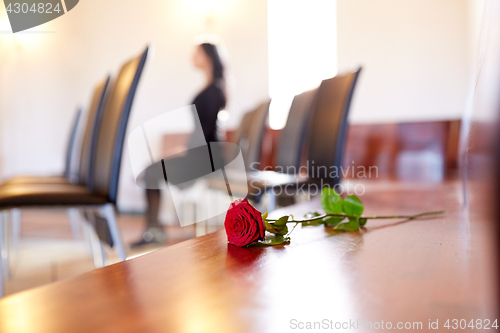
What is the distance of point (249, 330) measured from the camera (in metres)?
0.19

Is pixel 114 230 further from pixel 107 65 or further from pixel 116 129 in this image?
pixel 107 65

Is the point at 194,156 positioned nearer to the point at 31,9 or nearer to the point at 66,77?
the point at 66,77

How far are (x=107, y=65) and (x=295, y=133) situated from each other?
3.17m

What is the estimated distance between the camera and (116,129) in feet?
4.03

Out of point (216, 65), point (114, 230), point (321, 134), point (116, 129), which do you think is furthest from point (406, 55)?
point (114, 230)

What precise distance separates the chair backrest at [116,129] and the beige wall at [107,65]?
2710 millimetres

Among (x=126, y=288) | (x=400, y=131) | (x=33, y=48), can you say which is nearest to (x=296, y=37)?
(x=400, y=131)

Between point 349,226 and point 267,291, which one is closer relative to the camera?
point 267,291

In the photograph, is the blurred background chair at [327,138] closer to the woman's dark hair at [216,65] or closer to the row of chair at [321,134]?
the row of chair at [321,134]

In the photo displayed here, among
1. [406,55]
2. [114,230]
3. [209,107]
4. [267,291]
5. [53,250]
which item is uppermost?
[267,291]

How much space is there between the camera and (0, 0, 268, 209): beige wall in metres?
4.03

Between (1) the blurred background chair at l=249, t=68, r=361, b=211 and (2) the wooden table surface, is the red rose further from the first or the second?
(1) the blurred background chair at l=249, t=68, r=361, b=211

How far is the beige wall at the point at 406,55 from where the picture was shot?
3.23 meters

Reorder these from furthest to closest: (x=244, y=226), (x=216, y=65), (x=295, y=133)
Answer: (x=216, y=65)
(x=295, y=133)
(x=244, y=226)
